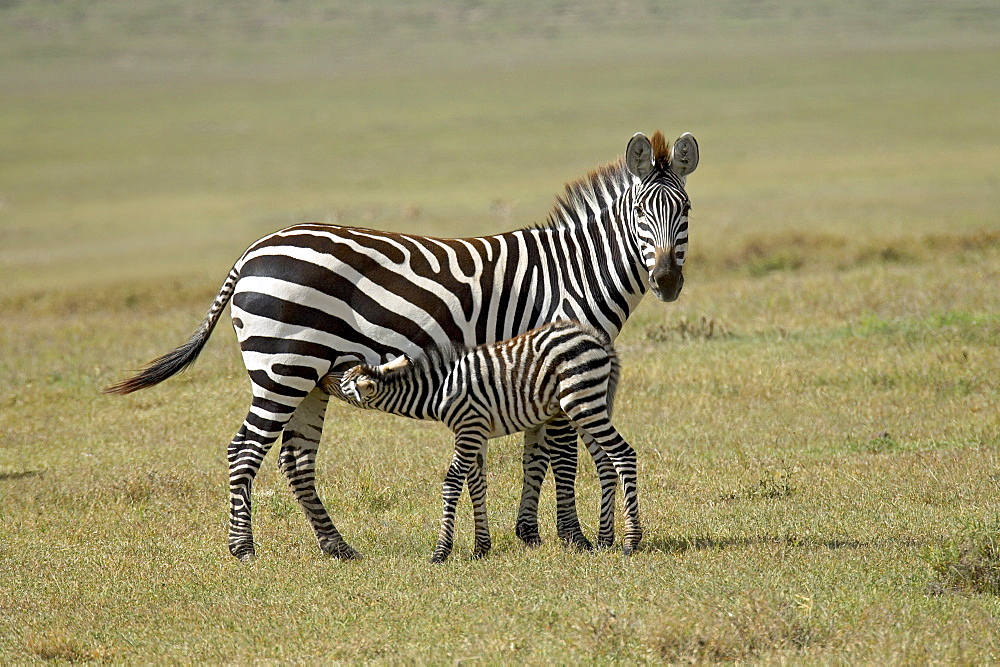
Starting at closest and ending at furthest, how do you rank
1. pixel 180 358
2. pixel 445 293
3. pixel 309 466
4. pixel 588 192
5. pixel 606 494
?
1. pixel 606 494
2. pixel 445 293
3. pixel 588 192
4. pixel 309 466
5. pixel 180 358

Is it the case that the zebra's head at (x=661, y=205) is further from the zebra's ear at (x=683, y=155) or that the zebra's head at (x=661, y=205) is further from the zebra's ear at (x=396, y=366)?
the zebra's ear at (x=396, y=366)

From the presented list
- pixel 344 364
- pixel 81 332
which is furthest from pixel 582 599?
pixel 81 332

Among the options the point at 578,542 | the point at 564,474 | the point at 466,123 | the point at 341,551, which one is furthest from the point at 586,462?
the point at 466,123

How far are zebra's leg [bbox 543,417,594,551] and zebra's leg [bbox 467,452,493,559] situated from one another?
539 millimetres

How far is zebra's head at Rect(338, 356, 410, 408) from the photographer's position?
23.5 ft

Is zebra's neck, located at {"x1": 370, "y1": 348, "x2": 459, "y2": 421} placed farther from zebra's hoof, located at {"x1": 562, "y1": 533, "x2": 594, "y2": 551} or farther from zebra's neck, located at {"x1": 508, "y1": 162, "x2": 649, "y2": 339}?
zebra's hoof, located at {"x1": 562, "y1": 533, "x2": 594, "y2": 551}

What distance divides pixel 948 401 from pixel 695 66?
2651 inches

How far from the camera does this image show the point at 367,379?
7148 millimetres

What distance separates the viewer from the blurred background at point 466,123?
27.5m

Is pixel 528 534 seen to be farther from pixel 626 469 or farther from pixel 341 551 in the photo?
pixel 341 551

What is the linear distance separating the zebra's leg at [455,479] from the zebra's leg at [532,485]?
0.61 metres

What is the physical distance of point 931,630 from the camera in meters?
5.52

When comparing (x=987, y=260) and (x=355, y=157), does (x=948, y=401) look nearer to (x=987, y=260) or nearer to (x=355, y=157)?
(x=987, y=260)

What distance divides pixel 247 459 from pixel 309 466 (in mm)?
462
